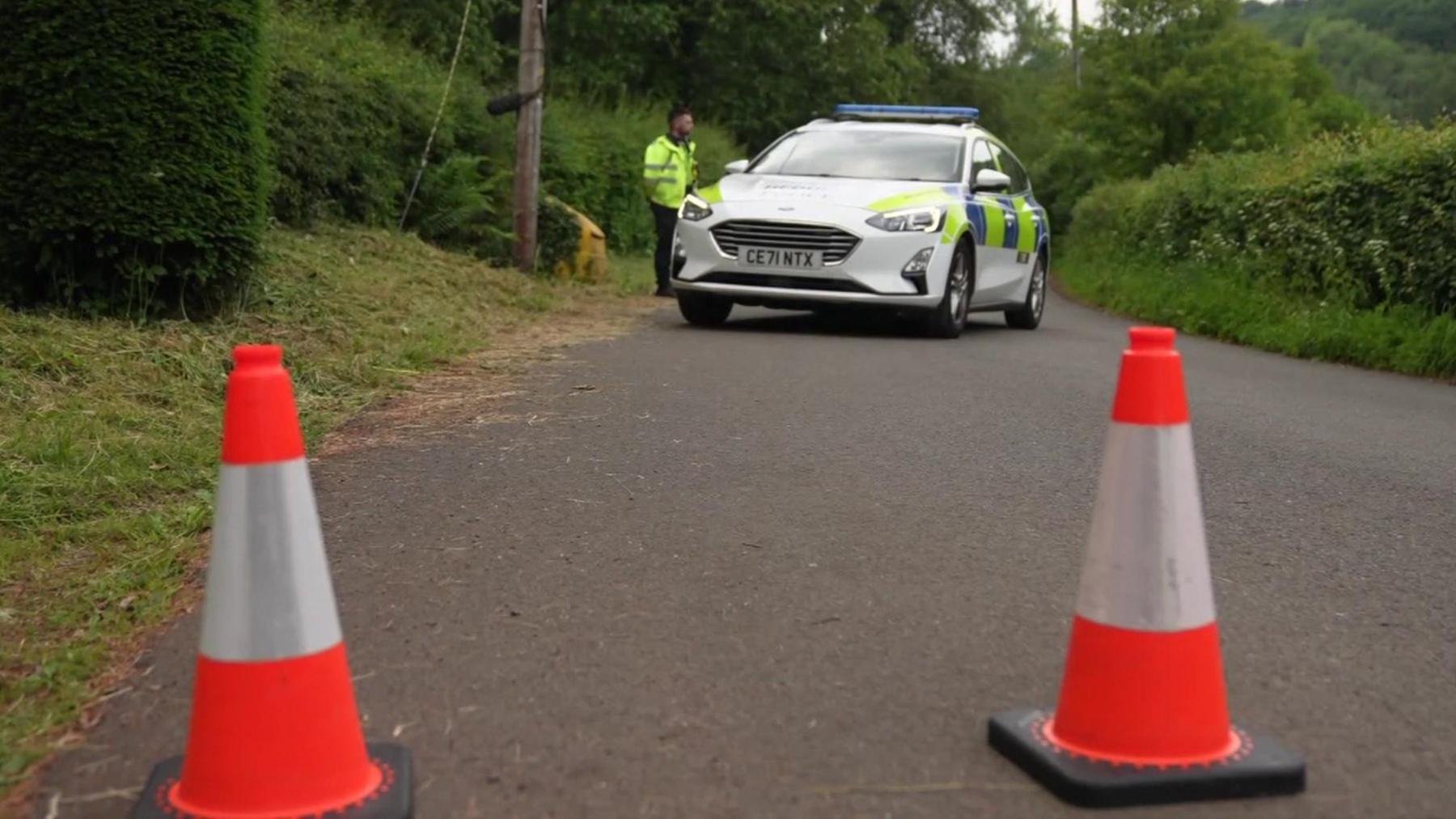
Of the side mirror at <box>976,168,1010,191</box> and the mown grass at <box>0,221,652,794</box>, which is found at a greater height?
the side mirror at <box>976,168,1010,191</box>

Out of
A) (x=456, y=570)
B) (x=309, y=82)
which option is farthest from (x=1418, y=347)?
(x=456, y=570)

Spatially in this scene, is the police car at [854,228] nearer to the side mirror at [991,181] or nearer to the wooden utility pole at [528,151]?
the side mirror at [991,181]

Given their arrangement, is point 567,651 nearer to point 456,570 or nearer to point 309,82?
point 456,570

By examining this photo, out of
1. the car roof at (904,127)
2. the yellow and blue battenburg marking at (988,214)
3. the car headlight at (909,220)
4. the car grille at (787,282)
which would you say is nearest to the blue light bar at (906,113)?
the car roof at (904,127)

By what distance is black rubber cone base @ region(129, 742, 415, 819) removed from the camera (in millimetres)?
2801

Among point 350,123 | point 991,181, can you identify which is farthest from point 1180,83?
point 350,123

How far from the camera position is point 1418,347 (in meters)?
12.1

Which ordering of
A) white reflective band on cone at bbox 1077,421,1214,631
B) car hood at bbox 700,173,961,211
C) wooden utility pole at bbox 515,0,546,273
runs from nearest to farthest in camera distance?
white reflective band on cone at bbox 1077,421,1214,631, car hood at bbox 700,173,961,211, wooden utility pole at bbox 515,0,546,273

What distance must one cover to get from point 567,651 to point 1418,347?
32.3 feet

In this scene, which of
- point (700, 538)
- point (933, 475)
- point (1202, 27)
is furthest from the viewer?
point (1202, 27)

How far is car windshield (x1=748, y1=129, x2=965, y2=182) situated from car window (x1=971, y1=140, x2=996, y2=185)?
0.50 ft

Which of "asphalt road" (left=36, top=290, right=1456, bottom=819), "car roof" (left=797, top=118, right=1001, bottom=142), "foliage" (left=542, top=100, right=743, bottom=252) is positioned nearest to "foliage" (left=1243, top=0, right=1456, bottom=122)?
"foliage" (left=542, top=100, right=743, bottom=252)

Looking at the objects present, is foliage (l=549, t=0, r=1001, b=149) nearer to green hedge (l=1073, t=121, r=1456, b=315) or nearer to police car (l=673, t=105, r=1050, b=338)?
green hedge (l=1073, t=121, r=1456, b=315)

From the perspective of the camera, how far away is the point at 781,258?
1218 centimetres
